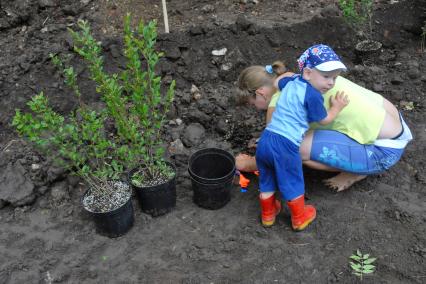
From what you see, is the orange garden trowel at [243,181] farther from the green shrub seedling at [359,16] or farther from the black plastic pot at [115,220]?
the green shrub seedling at [359,16]

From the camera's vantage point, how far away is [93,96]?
476 centimetres

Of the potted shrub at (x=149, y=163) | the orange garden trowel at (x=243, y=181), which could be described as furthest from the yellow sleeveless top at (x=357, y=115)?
the potted shrub at (x=149, y=163)

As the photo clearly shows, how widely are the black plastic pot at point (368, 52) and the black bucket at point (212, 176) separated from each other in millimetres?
2555

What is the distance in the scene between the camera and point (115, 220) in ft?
10.6

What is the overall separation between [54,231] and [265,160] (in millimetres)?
1721

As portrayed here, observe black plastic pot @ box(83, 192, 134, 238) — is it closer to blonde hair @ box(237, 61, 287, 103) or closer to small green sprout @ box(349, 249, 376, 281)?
blonde hair @ box(237, 61, 287, 103)

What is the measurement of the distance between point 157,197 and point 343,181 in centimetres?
151

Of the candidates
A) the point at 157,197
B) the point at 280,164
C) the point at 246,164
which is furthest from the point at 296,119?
the point at 157,197

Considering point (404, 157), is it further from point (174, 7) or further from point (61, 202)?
point (174, 7)

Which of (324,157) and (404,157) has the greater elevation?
(324,157)

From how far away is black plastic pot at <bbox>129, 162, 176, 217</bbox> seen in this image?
3375 millimetres

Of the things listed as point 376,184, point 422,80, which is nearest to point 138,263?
point 376,184

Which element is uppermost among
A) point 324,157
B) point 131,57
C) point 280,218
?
point 131,57

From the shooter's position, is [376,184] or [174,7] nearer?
[376,184]
